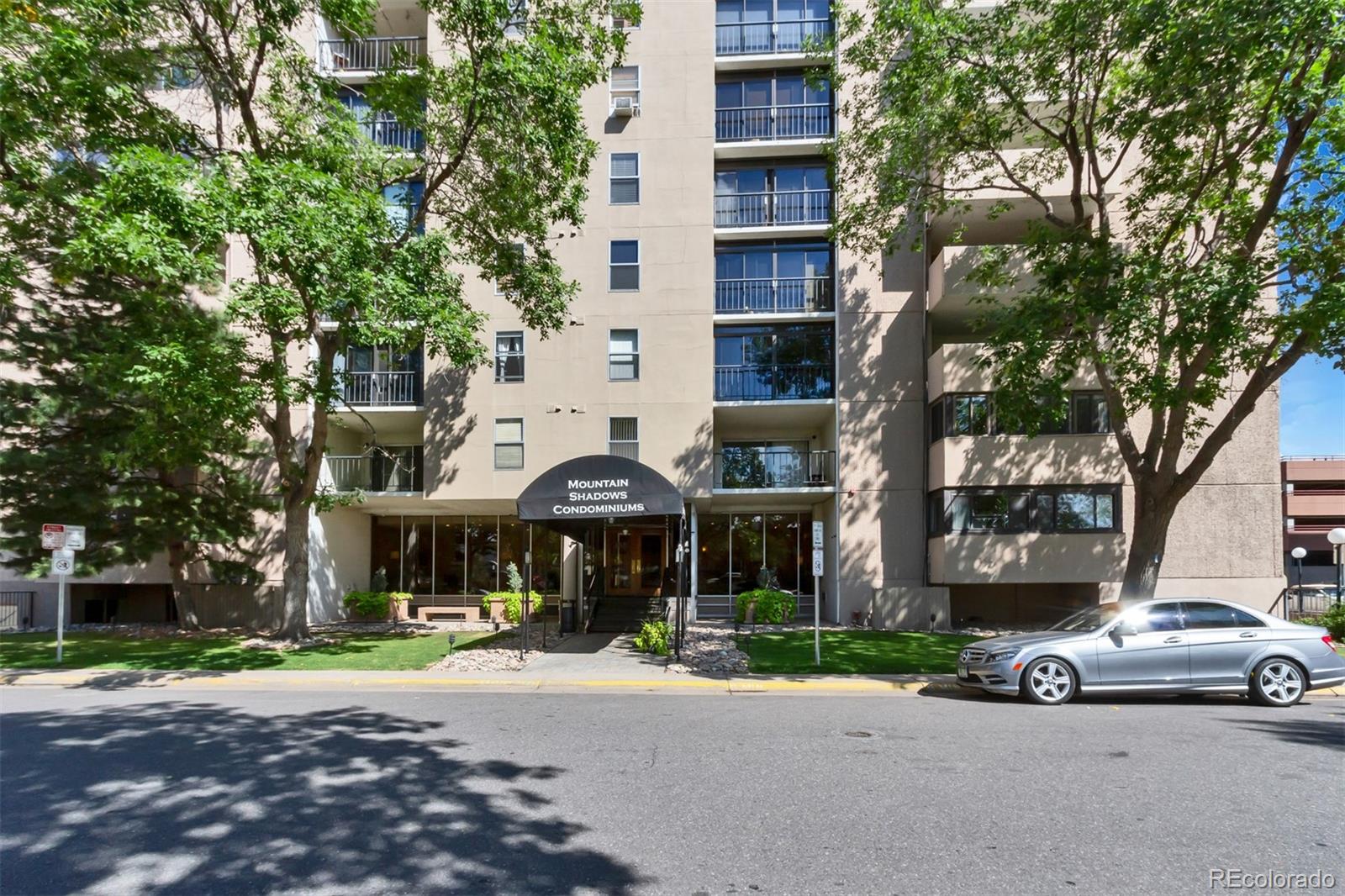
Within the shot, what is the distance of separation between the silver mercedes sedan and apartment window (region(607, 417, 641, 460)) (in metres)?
11.8

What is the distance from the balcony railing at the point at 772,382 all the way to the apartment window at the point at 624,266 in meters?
3.50

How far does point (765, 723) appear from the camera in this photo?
27.7 feet

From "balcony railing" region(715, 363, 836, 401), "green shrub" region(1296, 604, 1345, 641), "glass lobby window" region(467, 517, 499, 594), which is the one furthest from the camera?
"glass lobby window" region(467, 517, 499, 594)

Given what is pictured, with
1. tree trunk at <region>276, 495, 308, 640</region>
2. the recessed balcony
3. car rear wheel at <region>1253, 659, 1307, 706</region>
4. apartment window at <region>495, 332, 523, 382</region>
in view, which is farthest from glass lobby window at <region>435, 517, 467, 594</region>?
car rear wheel at <region>1253, 659, 1307, 706</region>

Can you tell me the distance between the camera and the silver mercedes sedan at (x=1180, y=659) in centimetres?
943

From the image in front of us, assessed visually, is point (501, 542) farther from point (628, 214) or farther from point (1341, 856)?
point (1341, 856)

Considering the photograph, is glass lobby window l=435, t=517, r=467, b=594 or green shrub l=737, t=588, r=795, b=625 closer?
green shrub l=737, t=588, r=795, b=625

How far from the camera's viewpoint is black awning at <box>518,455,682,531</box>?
13484mm

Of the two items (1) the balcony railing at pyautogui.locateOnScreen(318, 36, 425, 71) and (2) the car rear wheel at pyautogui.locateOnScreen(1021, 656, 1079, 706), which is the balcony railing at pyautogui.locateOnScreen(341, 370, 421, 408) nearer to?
(1) the balcony railing at pyautogui.locateOnScreen(318, 36, 425, 71)

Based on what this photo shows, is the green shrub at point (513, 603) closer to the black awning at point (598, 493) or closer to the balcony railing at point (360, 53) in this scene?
the black awning at point (598, 493)

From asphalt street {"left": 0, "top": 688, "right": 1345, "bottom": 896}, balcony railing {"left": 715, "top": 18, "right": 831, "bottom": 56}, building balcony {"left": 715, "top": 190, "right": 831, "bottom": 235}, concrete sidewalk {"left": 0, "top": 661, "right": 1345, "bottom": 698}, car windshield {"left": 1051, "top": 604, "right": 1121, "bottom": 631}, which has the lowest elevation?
concrete sidewalk {"left": 0, "top": 661, "right": 1345, "bottom": 698}

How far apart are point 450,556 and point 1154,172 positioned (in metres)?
21.2

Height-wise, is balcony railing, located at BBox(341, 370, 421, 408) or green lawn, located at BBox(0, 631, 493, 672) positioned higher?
balcony railing, located at BBox(341, 370, 421, 408)

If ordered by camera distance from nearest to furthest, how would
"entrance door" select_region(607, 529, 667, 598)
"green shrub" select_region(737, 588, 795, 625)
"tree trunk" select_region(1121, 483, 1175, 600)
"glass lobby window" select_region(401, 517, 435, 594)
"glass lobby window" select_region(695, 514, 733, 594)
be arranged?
"tree trunk" select_region(1121, 483, 1175, 600), "green shrub" select_region(737, 588, 795, 625), "entrance door" select_region(607, 529, 667, 598), "glass lobby window" select_region(695, 514, 733, 594), "glass lobby window" select_region(401, 517, 435, 594)
